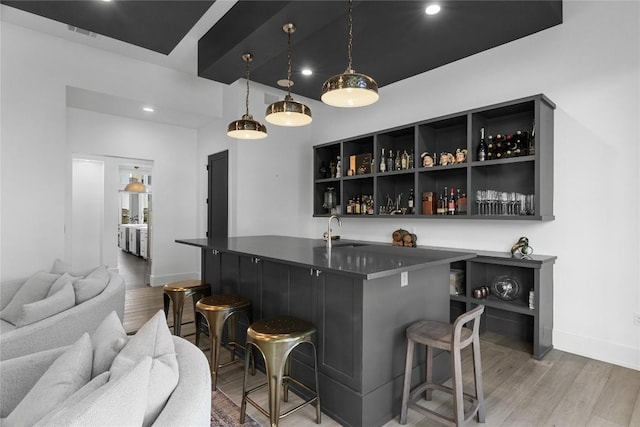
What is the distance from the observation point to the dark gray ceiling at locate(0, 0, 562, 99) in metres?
2.94

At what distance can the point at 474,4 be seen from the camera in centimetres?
288

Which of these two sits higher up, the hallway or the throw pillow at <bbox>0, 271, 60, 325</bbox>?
the throw pillow at <bbox>0, 271, 60, 325</bbox>

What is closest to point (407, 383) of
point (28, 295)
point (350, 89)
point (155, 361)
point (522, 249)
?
point (155, 361)

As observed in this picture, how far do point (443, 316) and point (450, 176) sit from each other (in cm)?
211

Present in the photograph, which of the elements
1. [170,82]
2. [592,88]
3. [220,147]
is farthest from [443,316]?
[170,82]

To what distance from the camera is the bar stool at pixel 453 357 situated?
191 cm

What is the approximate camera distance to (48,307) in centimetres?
242

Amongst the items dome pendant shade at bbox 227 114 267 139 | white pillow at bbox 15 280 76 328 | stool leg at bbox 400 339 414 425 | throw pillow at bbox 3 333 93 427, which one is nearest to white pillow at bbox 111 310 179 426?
throw pillow at bbox 3 333 93 427

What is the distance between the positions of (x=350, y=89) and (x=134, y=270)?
697 centimetres

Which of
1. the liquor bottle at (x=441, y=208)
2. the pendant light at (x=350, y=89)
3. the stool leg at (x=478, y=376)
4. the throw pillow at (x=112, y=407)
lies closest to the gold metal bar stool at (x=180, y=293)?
the pendant light at (x=350, y=89)

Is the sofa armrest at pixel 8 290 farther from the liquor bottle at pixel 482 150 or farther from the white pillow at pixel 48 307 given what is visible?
the liquor bottle at pixel 482 150

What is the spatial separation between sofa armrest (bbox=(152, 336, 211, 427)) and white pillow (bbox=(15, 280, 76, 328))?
1.74 metres

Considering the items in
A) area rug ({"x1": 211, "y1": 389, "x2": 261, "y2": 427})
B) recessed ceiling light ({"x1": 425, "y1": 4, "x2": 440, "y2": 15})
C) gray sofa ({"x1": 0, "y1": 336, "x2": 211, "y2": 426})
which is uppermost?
recessed ceiling light ({"x1": 425, "y1": 4, "x2": 440, "y2": 15})

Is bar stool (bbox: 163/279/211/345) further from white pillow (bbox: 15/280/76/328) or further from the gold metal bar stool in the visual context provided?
white pillow (bbox: 15/280/76/328)
